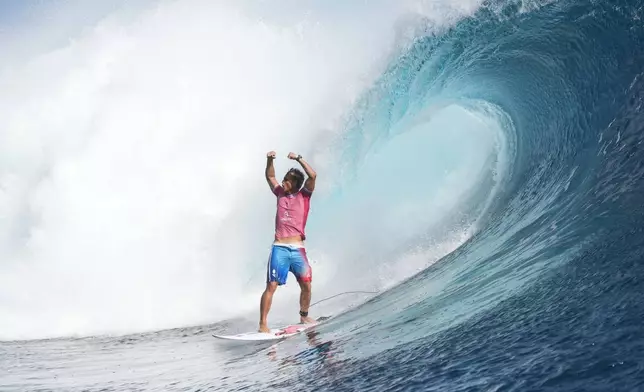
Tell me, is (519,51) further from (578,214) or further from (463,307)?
(463,307)

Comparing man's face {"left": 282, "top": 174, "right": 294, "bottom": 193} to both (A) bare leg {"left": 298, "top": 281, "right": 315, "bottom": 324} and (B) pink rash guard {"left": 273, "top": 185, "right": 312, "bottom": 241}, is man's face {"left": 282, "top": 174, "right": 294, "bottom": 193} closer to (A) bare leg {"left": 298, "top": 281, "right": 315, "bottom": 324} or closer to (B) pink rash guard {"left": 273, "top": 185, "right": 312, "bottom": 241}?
(B) pink rash guard {"left": 273, "top": 185, "right": 312, "bottom": 241}

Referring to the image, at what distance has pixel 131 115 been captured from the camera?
13.6 metres

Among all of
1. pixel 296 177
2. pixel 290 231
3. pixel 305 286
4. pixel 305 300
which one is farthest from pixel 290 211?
pixel 305 300

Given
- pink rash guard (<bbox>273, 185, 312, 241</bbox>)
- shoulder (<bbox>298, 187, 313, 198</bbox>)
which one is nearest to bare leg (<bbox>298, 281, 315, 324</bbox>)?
pink rash guard (<bbox>273, 185, 312, 241</bbox>)

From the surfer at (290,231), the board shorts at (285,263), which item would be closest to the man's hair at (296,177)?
the surfer at (290,231)

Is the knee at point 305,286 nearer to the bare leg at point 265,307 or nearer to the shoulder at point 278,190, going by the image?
the bare leg at point 265,307

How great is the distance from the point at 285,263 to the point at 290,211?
21.7 inches

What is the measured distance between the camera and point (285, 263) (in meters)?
6.83

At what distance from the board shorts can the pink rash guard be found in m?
0.15

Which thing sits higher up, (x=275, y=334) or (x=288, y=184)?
(x=288, y=184)

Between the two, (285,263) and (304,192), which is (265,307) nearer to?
(285,263)

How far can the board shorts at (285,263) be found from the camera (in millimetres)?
6762

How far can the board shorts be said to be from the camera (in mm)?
6762

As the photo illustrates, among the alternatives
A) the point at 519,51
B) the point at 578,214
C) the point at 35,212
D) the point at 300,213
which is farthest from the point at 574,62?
the point at 35,212
